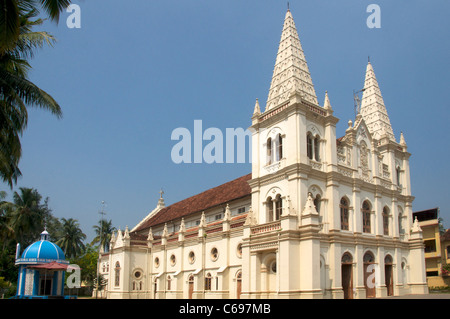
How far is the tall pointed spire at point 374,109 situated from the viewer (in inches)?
1469

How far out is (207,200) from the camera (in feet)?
142

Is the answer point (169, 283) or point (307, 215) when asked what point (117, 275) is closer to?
point (169, 283)

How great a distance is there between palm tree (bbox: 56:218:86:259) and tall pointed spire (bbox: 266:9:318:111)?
52.6 meters

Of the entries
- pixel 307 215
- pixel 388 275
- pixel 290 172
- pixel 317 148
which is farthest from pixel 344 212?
pixel 388 275

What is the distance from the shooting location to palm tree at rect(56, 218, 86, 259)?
70.9 metres

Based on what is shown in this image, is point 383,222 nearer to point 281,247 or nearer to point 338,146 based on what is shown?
point 338,146

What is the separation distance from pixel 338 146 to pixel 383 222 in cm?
787

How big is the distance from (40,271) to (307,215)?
2719 cm

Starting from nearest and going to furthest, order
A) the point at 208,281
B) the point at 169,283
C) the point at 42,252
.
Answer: the point at 208,281, the point at 42,252, the point at 169,283

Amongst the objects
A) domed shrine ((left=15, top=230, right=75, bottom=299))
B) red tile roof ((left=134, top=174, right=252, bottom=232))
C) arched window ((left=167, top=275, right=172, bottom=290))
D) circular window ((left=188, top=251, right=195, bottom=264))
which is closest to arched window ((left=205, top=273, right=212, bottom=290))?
circular window ((left=188, top=251, right=195, bottom=264))

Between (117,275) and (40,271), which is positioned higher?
(40,271)

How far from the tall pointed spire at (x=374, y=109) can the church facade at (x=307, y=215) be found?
12 cm

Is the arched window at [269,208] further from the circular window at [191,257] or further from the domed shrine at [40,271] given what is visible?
the domed shrine at [40,271]
